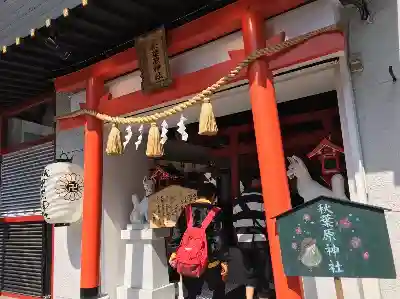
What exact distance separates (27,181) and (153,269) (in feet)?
9.59

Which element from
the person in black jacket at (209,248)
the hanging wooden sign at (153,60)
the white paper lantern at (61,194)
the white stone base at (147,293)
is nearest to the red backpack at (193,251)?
the person in black jacket at (209,248)

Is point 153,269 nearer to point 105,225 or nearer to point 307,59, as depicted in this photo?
point 105,225

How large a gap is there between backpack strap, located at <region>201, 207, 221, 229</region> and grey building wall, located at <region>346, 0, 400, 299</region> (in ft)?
5.71

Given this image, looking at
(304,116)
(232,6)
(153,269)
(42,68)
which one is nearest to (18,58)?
(42,68)

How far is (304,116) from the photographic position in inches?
163

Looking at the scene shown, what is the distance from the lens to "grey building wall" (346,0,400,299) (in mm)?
2578

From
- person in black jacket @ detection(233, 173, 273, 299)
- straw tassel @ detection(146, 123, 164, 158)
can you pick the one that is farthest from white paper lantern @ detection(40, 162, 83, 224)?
person in black jacket @ detection(233, 173, 273, 299)

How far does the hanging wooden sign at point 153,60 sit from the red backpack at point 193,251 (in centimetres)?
162

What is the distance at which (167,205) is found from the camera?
4613 millimetres

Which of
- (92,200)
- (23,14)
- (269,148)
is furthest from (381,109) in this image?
(23,14)

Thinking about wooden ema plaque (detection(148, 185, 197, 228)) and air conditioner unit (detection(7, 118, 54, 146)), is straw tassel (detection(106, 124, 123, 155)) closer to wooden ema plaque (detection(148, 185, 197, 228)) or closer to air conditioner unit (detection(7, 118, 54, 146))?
wooden ema plaque (detection(148, 185, 197, 228))

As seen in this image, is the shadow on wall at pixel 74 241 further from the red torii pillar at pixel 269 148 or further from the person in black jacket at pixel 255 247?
the red torii pillar at pixel 269 148

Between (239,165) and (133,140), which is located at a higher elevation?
(133,140)

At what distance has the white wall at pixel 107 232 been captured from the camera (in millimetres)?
4531
